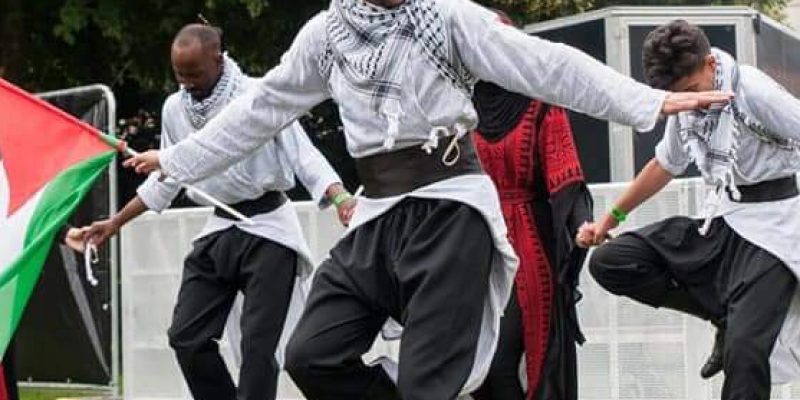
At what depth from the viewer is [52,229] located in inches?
288

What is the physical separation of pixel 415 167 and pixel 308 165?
8.10 ft

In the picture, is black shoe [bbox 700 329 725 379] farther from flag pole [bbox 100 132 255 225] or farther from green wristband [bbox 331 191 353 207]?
flag pole [bbox 100 132 255 225]

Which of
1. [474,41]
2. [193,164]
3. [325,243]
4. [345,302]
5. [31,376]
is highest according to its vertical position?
[474,41]

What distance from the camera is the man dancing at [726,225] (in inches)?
259

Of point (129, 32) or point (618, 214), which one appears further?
point (129, 32)

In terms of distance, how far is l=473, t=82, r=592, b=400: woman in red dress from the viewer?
708 centimetres

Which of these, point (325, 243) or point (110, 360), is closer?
point (325, 243)

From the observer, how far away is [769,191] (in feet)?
22.6

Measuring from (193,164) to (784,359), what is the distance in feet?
8.58

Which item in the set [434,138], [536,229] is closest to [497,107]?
[536,229]

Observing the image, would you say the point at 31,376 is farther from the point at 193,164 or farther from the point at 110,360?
the point at 193,164

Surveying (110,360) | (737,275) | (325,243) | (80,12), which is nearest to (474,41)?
(737,275)

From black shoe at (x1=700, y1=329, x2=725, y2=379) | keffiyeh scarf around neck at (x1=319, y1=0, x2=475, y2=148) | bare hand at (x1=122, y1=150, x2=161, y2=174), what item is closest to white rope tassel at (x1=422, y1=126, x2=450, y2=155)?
keffiyeh scarf around neck at (x1=319, y1=0, x2=475, y2=148)

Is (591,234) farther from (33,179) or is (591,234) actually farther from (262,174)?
(33,179)
